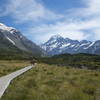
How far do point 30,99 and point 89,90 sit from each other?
505cm

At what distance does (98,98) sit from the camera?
12.6m

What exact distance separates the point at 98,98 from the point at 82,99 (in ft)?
3.17

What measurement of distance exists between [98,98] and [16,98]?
4.17 m

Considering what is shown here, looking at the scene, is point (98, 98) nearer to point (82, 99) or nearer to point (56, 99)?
point (82, 99)

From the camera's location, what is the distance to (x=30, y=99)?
12047 mm

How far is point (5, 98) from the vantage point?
12.7 metres

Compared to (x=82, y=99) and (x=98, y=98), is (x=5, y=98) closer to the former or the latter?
(x=82, y=99)

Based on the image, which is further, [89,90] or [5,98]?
[89,90]

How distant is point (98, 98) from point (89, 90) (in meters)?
3.09

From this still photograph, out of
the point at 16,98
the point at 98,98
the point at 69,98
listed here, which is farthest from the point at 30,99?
the point at 98,98

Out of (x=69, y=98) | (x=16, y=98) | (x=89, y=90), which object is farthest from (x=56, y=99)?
(x=89, y=90)

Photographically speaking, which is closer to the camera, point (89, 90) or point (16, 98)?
point (16, 98)

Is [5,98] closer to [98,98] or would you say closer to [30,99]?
[30,99]

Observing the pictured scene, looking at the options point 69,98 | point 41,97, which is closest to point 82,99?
point 69,98
